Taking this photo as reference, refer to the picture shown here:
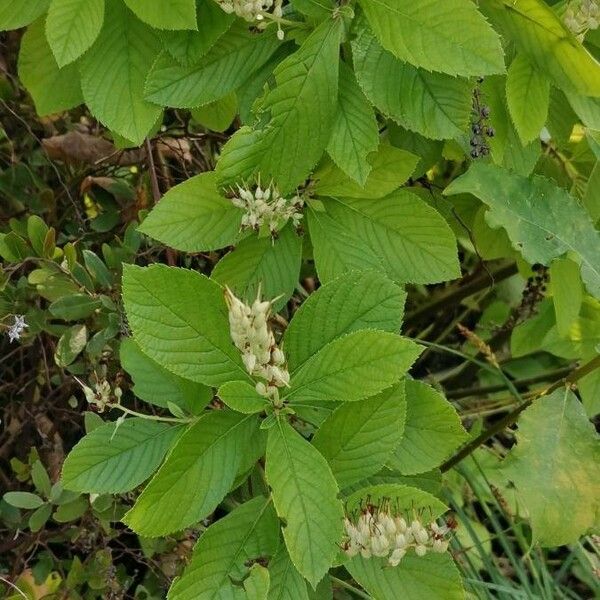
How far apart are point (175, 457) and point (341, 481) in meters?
0.17

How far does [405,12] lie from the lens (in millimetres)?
840

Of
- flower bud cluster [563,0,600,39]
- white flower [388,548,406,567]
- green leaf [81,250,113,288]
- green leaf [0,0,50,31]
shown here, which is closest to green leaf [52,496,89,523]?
green leaf [81,250,113,288]

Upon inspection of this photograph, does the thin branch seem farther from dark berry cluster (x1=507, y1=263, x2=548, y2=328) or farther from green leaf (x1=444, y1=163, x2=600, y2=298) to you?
green leaf (x1=444, y1=163, x2=600, y2=298)

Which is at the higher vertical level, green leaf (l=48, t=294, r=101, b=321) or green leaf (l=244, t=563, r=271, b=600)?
green leaf (l=48, t=294, r=101, b=321)

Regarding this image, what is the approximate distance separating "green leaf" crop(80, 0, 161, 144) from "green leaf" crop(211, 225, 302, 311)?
0.60 feet

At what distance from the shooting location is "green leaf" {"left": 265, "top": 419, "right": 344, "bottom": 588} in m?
0.78

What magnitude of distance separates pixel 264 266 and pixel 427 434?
27 centimetres

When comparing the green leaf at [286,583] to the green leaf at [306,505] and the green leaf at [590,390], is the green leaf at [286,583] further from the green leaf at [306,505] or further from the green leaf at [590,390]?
the green leaf at [590,390]

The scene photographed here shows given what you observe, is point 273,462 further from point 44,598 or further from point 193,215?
point 44,598

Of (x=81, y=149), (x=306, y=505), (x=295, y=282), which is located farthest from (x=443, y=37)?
(x=81, y=149)

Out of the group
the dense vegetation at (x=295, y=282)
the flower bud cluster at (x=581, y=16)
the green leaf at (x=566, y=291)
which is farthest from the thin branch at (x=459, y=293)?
the flower bud cluster at (x=581, y=16)

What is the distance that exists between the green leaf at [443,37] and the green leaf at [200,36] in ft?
0.62

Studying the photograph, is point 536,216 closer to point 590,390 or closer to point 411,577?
point 590,390

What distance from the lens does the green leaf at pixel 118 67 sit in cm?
97
